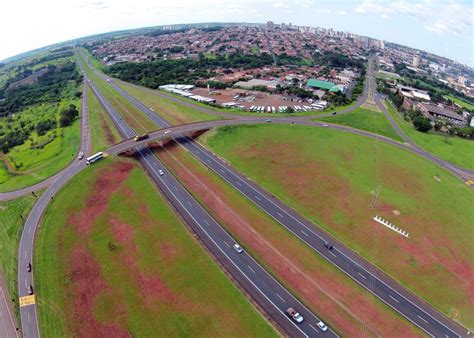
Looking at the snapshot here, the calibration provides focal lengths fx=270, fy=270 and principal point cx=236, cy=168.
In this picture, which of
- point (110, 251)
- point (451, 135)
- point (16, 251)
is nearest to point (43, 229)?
point (16, 251)

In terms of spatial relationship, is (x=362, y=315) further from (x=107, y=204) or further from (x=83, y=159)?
(x=83, y=159)

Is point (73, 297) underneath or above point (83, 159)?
underneath

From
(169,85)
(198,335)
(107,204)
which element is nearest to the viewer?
(198,335)

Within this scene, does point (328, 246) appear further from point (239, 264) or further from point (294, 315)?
point (239, 264)

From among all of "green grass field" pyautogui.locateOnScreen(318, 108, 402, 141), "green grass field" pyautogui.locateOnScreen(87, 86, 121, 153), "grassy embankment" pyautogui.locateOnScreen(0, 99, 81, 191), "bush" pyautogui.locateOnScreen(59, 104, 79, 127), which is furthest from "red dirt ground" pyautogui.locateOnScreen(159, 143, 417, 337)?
"bush" pyautogui.locateOnScreen(59, 104, 79, 127)

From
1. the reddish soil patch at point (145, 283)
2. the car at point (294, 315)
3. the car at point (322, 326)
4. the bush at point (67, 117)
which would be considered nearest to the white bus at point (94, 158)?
the reddish soil patch at point (145, 283)

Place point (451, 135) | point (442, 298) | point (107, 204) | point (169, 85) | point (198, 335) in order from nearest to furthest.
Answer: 1. point (198, 335)
2. point (442, 298)
3. point (107, 204)
4. point (451, 135)
5. point (169, 85)

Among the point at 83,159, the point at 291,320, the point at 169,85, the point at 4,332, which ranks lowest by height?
the point at 291,320
